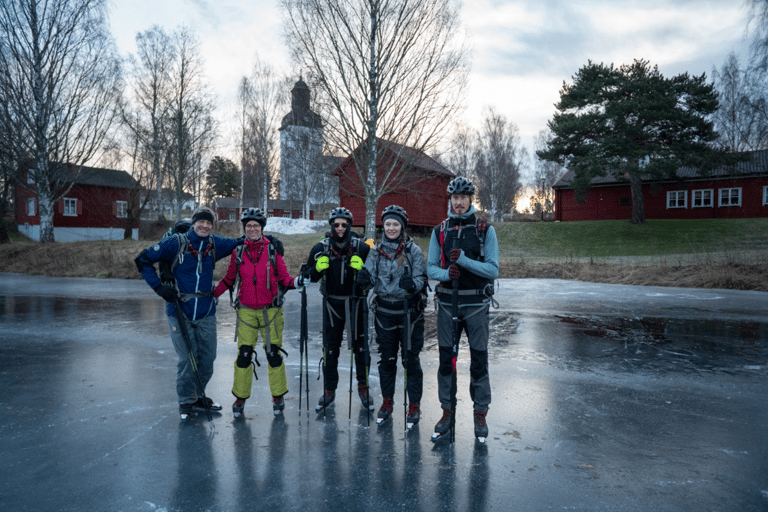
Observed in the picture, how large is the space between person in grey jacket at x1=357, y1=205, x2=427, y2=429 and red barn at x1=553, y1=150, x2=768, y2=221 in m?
33.8

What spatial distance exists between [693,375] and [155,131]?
34649 millimetres

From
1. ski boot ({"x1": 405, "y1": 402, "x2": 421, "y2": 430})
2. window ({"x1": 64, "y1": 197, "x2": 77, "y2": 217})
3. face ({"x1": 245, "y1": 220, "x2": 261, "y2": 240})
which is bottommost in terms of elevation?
ski boot ({"x1": 405, "y1": 402, "x2": 421, "y2": 430})

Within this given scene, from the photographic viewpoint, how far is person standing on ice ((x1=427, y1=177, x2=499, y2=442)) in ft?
14.2

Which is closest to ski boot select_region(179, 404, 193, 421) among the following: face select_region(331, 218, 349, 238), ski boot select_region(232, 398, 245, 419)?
ski boot select_region(232, 398, 245, 419)

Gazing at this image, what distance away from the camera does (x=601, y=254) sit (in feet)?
90.7

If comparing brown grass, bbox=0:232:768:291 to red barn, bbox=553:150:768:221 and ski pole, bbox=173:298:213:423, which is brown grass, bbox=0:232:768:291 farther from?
red barn, bbox=553:150:768:221

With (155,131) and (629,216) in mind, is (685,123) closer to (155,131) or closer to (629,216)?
(629,216)

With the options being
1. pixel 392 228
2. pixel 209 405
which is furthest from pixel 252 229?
pixel 209 405

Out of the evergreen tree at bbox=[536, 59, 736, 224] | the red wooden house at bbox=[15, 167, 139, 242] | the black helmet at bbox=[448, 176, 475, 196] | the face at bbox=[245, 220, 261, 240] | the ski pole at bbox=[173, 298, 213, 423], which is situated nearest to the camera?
the black helmet at bbox=[448, 176, 475, 196]

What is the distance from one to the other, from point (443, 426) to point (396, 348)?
0.87 meters

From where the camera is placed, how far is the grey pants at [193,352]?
484 centimetres

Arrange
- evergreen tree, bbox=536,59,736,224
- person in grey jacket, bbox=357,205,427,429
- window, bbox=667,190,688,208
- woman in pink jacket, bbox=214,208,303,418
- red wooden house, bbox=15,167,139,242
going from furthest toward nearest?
red wooden house, bbox=15,167,139,242
window, bbox=667,190,688,208
evergreen tree, bbox=536,59,736,224
woman in pink jacket, bbox=214,208,303,418
person in grey jacket, bbox=357,205,427,429

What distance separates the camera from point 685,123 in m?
31.7

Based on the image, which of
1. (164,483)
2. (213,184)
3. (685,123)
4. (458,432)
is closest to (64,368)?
(164,483)
